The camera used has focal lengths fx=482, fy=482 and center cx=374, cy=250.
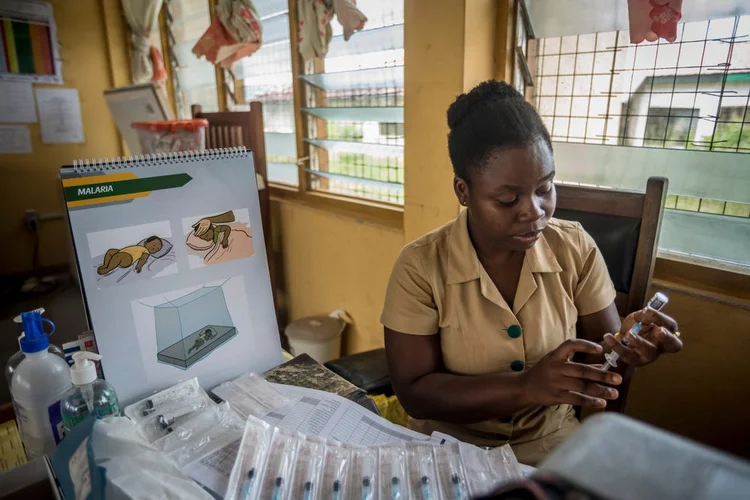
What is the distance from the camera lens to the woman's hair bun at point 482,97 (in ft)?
3.17

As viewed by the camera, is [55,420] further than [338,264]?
No

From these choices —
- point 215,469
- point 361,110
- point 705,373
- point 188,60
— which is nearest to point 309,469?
point 215,469

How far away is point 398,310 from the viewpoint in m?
1.03

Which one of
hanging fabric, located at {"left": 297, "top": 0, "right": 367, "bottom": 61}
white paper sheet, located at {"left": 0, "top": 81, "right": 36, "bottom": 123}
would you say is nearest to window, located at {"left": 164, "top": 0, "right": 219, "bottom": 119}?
white paper sheet, located at {"left": 0, "top": 81, "right": 36, "bottom": 123}

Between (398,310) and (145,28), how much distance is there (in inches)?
135

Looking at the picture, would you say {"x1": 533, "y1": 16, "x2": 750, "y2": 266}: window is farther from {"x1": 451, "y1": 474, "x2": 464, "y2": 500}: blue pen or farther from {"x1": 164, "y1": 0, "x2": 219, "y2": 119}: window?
{"x1": 164, "y1": 0, "x2": 219, "y2": 119}: window

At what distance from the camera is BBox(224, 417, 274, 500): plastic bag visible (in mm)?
673

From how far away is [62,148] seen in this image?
3.67 meters

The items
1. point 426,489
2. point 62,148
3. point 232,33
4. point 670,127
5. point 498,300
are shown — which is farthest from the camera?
point 62,148

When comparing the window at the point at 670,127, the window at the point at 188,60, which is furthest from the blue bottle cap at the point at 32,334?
the window at the point at 188,60

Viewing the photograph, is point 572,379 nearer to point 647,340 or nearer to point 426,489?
point 647,340

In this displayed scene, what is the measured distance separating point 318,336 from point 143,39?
8.85 ft

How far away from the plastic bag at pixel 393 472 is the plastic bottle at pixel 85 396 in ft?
1.48

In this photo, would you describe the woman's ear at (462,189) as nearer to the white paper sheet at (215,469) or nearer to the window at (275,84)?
the white paper sheet at (215,469)
